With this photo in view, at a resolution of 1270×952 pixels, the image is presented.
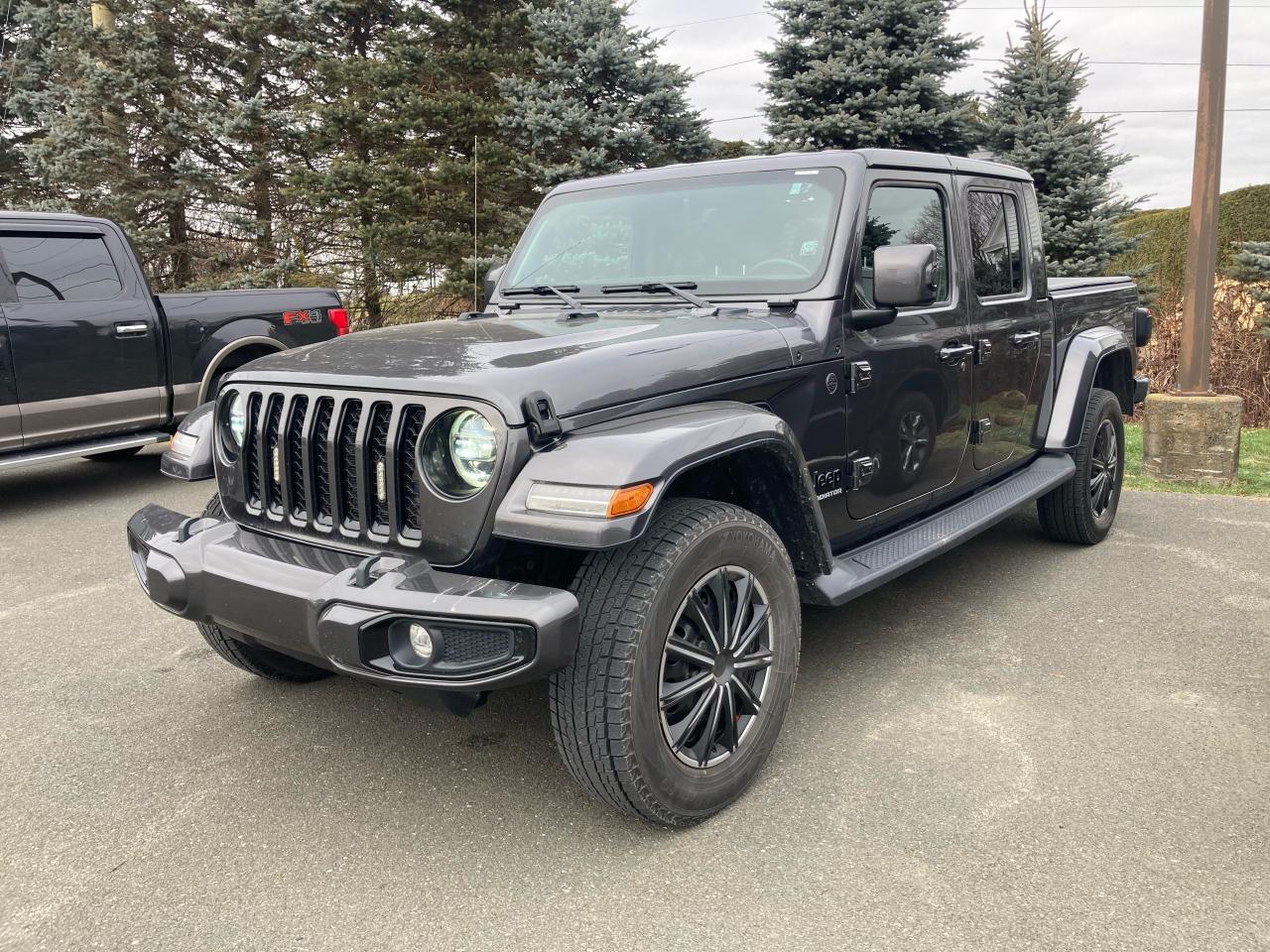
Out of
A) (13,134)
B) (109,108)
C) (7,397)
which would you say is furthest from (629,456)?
(13,134)

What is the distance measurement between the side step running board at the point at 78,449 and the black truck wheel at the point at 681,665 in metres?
5.17

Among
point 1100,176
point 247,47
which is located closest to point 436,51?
point 247,47

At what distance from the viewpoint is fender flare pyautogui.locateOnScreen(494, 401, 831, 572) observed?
225 centimetres

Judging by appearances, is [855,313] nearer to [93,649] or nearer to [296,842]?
[296,842]

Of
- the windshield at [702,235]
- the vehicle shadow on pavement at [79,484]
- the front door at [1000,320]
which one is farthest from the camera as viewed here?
the vehicle shadow on pavement at [79,484]

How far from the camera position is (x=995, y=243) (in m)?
4.38

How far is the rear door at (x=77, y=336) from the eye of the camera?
618 centimetres

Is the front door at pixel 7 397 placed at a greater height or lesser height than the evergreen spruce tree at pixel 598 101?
lesser

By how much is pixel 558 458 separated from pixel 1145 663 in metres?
2.60

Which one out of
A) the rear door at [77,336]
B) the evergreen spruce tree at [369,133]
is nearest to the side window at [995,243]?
the rear door at [77,336]

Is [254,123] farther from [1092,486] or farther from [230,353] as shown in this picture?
[1092,486]

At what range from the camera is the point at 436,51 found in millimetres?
13672

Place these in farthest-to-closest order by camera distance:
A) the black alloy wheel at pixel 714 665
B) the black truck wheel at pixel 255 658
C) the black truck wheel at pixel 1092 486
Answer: the black truck wheel at pixel 1092 486, the black truck wheel at pixel 255 658, the black alloy wheel at pixel 714 665

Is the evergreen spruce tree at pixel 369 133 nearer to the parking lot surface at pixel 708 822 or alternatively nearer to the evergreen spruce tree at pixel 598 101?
the evergreen spruce tree at pixel 598 101
